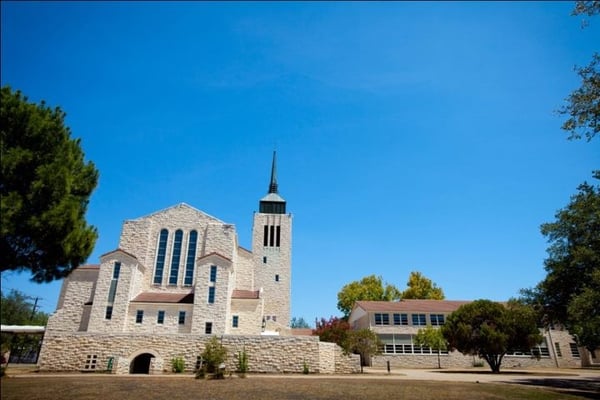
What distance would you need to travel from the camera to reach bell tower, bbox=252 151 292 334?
44.8 metres

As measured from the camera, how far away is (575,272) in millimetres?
21766

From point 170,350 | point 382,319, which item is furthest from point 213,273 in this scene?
point 382,319

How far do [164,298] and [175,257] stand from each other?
5137 millimetres

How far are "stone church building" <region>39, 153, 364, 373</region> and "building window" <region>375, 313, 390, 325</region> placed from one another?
415 inches

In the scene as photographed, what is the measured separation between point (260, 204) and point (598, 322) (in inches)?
1612

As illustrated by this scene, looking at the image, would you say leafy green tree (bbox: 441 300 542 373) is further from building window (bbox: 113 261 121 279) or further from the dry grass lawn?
building window (bbox: 113 261 121 279)

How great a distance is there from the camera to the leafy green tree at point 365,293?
60.2 m

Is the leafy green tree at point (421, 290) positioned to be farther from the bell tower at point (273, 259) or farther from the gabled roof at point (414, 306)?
the bell tower at point (273, 259)

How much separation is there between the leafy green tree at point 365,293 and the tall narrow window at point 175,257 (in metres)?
32.1

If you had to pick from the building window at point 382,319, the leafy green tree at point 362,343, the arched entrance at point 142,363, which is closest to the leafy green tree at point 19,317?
the arched entrance at point 142,363

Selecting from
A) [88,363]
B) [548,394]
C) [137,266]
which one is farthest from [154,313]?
[548,394]

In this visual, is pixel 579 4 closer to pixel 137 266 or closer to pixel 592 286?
pixel 592 286

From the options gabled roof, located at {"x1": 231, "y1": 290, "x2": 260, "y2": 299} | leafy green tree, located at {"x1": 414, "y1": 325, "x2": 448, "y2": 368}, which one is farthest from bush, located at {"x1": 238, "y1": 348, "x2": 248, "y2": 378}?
leafy green tree, located at {"x1": 414, "y1": 325, "x2": 448, "y2": 368}

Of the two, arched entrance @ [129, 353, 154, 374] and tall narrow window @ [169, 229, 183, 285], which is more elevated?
tall narrow window @ [169, 229, 183, 285]
